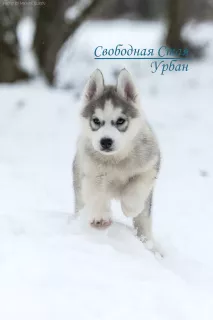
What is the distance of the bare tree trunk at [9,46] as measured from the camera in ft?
35.1

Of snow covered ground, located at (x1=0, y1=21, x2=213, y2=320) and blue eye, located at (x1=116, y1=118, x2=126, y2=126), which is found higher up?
blue eye, located at (x1=116, y1=118, x2=126, y2=126)

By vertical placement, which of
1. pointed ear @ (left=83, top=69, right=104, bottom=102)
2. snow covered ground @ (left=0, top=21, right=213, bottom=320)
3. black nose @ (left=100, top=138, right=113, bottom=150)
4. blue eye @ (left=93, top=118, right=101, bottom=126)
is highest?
pointed ear @ (left=83, top=69, right=104, bottom=102)

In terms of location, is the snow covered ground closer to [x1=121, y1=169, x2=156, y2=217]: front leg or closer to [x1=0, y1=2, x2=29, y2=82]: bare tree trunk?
[x1=121, y1=169, x2=156, y2=217]: front leg

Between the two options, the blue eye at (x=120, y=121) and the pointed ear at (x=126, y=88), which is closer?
the blue eye at (x=120, y=121)

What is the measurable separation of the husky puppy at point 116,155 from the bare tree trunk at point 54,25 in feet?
22.7

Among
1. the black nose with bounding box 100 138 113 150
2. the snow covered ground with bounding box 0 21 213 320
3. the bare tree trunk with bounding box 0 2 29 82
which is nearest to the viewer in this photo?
the snow covered ground with bounding box 0 21 213 320

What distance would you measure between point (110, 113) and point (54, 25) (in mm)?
7219

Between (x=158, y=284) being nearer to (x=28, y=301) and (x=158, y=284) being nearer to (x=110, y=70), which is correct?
(x=28, y=301)

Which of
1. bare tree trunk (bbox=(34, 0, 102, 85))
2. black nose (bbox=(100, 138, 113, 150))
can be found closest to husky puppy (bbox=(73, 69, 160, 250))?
black nose (bbox=(100, 138, 113, 150))

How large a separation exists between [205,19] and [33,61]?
7.01 m

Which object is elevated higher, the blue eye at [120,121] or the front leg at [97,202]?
the blue eye at [120,121]

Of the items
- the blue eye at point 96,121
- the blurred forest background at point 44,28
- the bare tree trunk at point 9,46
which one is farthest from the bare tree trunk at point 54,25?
the blue eye at point 96,121

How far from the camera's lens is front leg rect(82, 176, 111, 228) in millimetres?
3975

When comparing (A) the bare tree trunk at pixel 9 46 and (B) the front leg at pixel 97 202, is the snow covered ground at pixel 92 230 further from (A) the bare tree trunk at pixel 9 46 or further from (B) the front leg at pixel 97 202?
(A) the bare tree trunk at pixel 9 46
